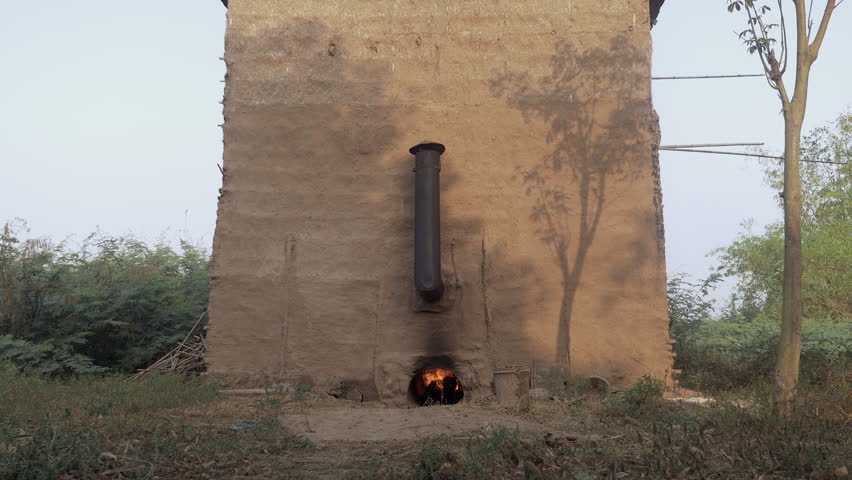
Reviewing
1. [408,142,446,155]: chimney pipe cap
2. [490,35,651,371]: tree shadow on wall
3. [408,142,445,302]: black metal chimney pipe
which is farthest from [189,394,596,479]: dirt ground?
[408,142,446,155]: chimney pipe cap

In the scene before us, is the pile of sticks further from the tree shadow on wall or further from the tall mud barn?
the tree shadow on wall

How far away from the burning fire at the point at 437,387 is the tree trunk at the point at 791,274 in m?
3.99

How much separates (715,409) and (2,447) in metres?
5.99

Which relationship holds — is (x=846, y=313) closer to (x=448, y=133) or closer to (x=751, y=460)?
(x=448, y=133)

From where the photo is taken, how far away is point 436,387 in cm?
913

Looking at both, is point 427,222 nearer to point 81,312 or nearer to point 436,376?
point 436,376

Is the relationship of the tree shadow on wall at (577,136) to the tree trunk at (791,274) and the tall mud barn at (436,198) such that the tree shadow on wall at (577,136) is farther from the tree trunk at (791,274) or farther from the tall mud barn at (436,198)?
the tree trunk at (791,274)

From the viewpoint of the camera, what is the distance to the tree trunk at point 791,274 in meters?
6.68

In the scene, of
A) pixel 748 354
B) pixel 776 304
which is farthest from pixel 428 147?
pixel 776 304

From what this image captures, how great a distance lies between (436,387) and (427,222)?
2.46 metres

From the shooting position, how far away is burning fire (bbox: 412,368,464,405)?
901 centimetres

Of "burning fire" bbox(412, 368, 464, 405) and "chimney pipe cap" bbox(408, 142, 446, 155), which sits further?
"burning fire" bbox(412, 368, 464, 405)

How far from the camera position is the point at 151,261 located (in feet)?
44.9

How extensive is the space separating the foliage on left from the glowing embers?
420 cm
